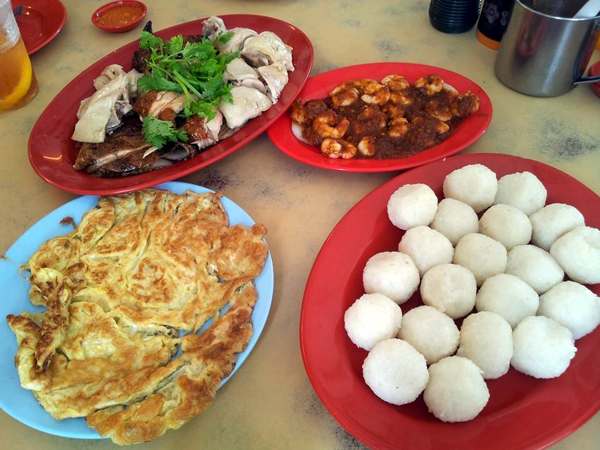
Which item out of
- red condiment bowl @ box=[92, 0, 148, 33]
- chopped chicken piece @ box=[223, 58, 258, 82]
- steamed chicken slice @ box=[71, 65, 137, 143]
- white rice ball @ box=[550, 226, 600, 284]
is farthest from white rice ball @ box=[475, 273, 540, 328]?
red condiment bowl @ box=[92, 0, 148, 33]

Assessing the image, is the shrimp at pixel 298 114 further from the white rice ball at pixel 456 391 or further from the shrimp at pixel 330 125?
the white rice ball at pixel 456 391

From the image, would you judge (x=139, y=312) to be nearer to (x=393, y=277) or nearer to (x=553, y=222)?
(x=393, y=277)

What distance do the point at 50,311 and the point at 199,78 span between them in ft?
2.82

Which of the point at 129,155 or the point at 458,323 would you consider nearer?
the point at 458,323

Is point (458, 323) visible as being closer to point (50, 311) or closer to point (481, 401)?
point (481, 401)

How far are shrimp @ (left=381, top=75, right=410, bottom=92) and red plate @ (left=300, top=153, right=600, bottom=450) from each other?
64 cm

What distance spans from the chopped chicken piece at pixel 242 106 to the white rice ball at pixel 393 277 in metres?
0.67

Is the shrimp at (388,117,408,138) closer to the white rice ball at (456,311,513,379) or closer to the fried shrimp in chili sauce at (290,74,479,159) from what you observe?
the fried shrimp in chili sauce at (290,74,479,159)

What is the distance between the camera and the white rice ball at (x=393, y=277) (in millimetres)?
1101

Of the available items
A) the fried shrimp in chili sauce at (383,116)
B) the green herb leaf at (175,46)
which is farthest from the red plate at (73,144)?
the green herb leaf at (175,46)

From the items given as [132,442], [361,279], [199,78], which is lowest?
[132,442]

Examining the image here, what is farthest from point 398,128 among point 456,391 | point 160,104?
point 456,391

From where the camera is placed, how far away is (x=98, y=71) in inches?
69.9

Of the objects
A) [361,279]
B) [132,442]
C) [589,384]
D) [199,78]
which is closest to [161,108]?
[199,78]
